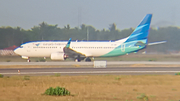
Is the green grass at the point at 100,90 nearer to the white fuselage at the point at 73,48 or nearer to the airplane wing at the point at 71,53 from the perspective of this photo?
the white fuselage at the point at 73,48

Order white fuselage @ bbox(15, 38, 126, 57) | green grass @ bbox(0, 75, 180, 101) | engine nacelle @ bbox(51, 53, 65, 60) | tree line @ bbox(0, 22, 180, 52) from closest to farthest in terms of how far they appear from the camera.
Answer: green grass @ bbox(0, 75, 180, 101)
engine nacelle @ bbox(51, 53, 65, 60)
white fuselage @ bbox(15, 38, 126, 57)
tree line @ bbox(0, 22, 180, 52)

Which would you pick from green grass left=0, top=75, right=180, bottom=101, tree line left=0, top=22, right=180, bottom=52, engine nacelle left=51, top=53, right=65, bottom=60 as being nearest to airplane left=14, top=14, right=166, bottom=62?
engine nacelle left=51, top=53, right=65, bottom=60

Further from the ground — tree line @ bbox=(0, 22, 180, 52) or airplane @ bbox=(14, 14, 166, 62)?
tree line @ bbox=(0, 22, 180, 52)

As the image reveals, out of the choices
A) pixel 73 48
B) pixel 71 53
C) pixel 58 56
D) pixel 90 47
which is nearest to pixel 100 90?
pixel 58 56

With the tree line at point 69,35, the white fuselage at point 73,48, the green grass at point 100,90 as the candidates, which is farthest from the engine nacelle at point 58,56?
the green grass at point 100,90

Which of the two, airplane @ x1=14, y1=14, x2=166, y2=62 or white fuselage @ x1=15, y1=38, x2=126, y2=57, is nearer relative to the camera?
airplane @ x1=14, y1=14, x2=166, y2=62

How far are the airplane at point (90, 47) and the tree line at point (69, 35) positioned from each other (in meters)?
12.4

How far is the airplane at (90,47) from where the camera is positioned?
41.8 meters

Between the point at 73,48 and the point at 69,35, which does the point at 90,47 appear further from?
the point at 69,35

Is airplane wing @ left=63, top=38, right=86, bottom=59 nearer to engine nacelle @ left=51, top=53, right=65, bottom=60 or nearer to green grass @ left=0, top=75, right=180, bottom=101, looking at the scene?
engine nacelle @ left=51, top=53, right=65, bottom=60

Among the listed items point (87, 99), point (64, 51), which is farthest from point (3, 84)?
point (64, 51)

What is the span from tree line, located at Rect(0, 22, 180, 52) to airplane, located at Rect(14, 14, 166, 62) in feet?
40.6

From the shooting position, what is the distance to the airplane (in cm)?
4184

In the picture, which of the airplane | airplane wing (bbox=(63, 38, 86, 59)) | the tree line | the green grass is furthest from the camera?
the tree line
